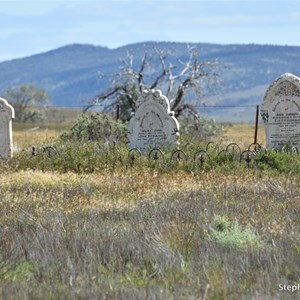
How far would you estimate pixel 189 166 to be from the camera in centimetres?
1894

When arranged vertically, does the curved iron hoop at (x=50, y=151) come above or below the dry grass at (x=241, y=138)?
above

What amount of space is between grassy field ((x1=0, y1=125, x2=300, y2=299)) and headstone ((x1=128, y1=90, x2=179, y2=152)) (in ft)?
24.9

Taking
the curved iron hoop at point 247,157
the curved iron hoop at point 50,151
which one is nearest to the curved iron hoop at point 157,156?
the curved iron hoop at point 247,157

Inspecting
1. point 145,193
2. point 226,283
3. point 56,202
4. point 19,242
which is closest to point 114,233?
point 19,242

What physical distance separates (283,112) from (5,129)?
7014 millimetres

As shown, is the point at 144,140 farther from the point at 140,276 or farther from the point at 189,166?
the point at 140,276

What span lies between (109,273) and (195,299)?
1382 mm

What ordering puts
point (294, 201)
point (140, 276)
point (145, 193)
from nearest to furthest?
point (140, 276), point (294, 201), point (145, 193)

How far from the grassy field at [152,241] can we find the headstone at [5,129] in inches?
330

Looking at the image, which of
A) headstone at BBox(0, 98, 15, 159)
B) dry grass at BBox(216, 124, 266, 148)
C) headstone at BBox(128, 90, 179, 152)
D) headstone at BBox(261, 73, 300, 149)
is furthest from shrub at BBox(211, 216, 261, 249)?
dry grass at BBox(216, 124, 266, 148)

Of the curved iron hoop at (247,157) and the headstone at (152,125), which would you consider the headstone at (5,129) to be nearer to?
the headstone at (152,125)

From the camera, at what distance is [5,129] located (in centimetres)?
2420

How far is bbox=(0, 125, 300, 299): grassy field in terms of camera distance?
315 inches

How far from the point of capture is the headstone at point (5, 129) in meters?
24.0
